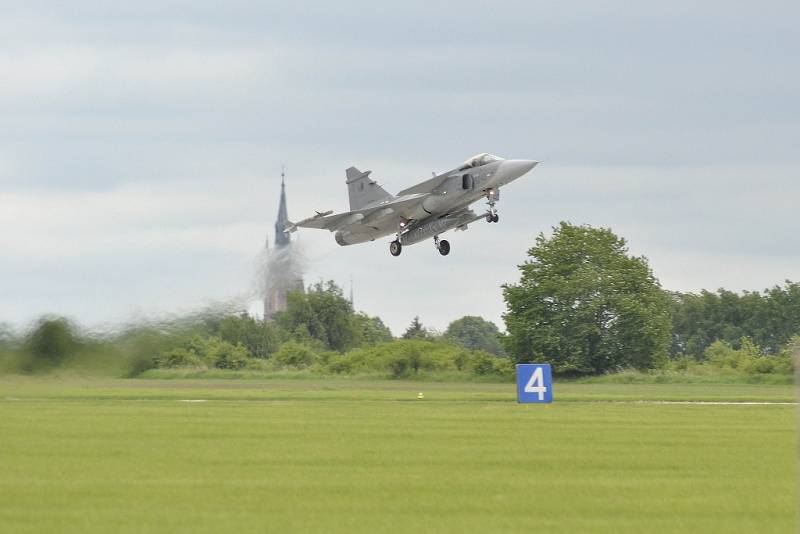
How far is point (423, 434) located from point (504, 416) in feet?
24.2

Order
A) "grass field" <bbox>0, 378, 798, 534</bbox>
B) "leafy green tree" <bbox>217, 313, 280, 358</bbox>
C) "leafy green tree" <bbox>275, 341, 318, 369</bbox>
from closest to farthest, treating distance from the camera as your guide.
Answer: "grass field" <bbox>0, 378, 798, 534</bbox>
"leafy green tree" <bbox>217, 313, 280, 358</bbox>
"leafy green tree" <bbox>275, 341, 318, 369</bbox>

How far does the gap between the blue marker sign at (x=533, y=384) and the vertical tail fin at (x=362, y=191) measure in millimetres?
13964

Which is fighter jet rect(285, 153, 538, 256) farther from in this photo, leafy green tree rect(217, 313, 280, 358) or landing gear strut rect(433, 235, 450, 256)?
leafy green tree rect(217, 313, 280, 358)

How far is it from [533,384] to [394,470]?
22503 mm

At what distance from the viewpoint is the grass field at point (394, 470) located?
15297 millimetres

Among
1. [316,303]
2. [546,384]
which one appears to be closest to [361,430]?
[546,384]

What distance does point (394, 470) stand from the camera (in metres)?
20.1

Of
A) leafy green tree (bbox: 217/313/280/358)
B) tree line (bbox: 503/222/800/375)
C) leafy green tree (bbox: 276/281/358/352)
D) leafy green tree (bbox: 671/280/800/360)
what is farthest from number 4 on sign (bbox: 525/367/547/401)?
leafy green tree (bbox: 671/280/800/360)

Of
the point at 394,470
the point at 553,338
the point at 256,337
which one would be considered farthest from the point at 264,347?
the point at 394,470

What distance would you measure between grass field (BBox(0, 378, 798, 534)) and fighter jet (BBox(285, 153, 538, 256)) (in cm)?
1291

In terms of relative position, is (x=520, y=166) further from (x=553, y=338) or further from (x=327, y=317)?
(x=327, y=317)

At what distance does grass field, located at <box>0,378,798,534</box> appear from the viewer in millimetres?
15297

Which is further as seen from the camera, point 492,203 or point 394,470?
point 492,203

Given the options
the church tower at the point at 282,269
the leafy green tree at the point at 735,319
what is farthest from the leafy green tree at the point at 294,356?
the leafy green tree at the point at 735,319
